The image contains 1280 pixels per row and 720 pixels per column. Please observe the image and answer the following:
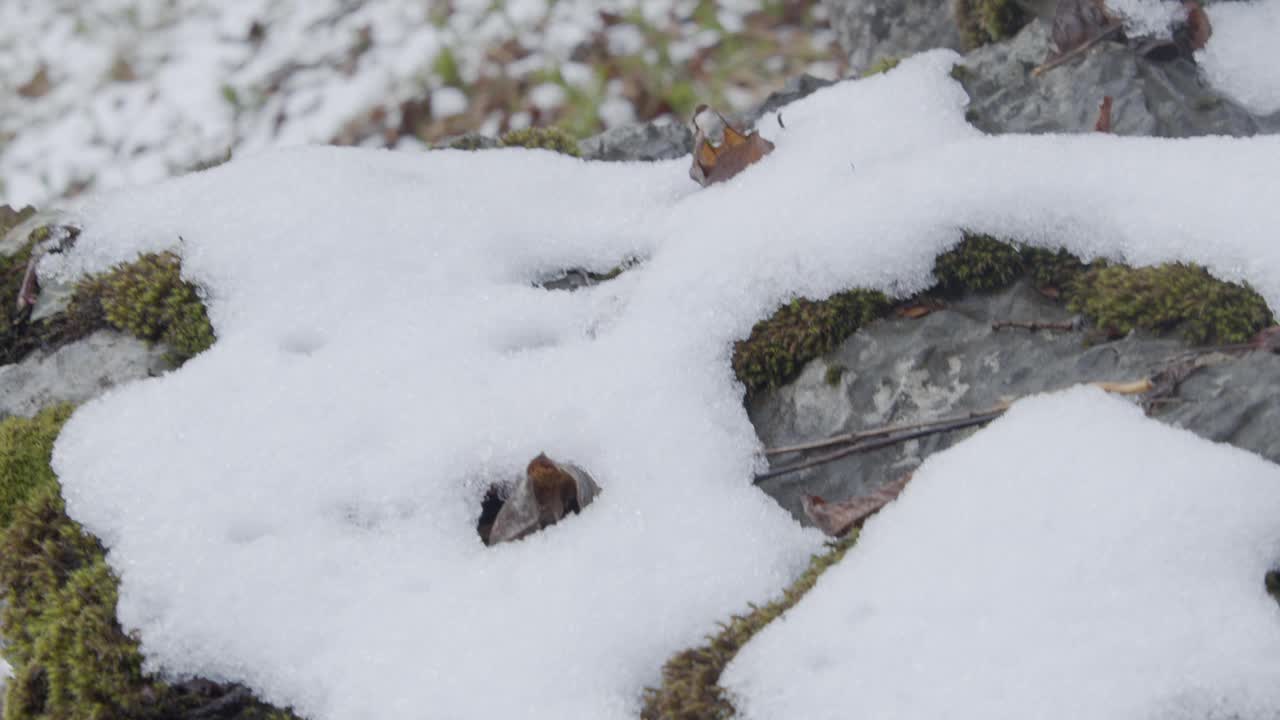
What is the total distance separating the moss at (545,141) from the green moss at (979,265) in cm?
150

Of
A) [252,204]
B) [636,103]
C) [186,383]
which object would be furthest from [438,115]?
[186,383]

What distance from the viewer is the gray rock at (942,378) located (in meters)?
1.97

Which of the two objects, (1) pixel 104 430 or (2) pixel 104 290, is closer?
(1) pixel 104 430

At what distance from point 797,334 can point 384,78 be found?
4561 millimetres

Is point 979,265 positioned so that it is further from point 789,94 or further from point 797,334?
point 789,94

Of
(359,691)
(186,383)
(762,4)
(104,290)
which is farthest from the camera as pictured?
(762,4)

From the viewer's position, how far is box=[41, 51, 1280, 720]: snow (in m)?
1.88

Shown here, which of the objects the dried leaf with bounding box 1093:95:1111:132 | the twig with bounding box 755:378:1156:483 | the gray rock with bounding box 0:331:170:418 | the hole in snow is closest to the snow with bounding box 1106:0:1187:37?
the dried leaf with bounding box 1093:95:1111:132

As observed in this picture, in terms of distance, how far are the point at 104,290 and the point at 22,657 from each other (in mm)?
1287

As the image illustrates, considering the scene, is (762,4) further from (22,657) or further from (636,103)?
(22,657)

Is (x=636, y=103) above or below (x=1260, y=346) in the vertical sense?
below

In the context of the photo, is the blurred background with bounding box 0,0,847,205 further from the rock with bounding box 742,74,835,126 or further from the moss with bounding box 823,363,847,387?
the moss with bounding box 823,363,847,387

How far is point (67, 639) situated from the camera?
1918 mm

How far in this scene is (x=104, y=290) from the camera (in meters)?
2.89
